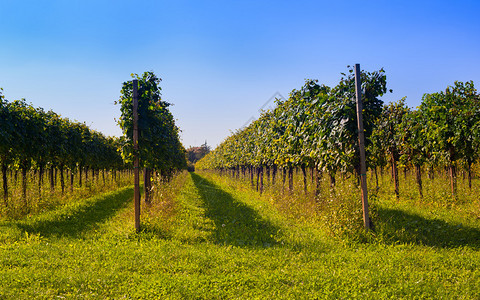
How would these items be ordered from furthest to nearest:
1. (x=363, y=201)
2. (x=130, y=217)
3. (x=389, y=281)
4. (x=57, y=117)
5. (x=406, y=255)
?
(x=57, y=117)
(x=130, y=217)
(x=363, y=201)
(x=406, y=255)
(x=389, y=281)

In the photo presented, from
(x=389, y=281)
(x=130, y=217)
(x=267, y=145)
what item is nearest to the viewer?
(x=389, y=281)

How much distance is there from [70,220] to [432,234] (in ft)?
37.9

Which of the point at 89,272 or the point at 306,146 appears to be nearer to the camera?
the point at 89,272

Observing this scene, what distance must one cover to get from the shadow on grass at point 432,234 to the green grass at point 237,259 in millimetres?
27

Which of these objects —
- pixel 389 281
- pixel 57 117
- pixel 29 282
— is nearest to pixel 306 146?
pixel 389 281

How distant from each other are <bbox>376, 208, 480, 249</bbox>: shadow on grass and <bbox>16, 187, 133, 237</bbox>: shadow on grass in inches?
337

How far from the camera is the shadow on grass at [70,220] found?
9102 mm

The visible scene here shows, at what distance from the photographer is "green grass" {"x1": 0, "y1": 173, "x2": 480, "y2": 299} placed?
192 inches

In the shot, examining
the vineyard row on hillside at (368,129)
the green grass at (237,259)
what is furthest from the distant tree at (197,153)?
the green grass at (237,259)

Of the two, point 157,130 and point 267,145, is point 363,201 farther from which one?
A: point 267,145

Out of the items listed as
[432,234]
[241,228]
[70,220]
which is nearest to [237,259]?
[241,228]

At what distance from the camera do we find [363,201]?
7.89 meters

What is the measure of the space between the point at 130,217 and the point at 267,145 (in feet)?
28.9

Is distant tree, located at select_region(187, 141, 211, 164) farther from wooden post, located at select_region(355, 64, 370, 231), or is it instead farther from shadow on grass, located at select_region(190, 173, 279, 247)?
wooden post, located at select_region(355, 64, 370, 231)
